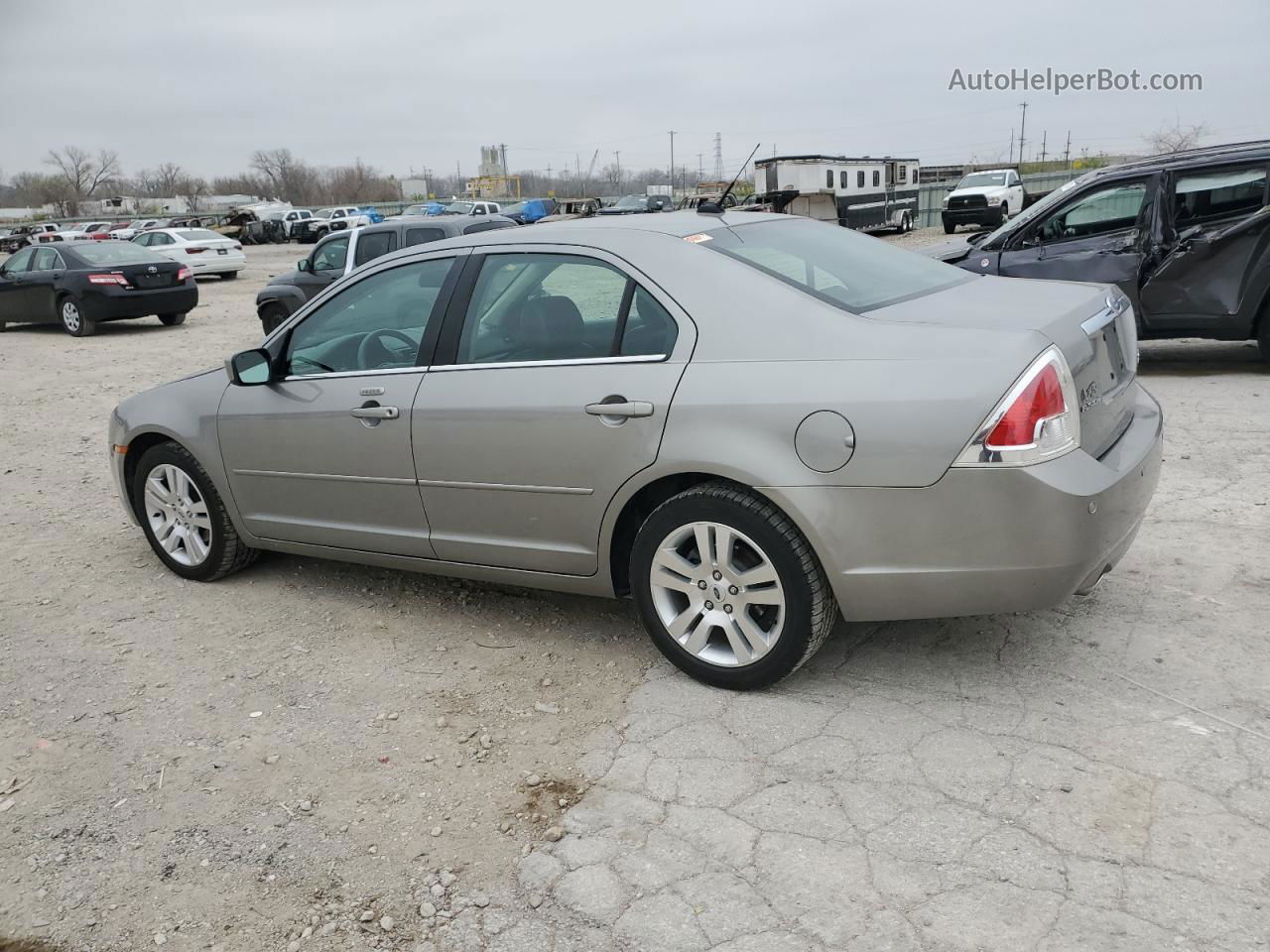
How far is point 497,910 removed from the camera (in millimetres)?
2686

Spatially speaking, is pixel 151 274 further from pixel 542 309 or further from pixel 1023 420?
pixel 1023 420

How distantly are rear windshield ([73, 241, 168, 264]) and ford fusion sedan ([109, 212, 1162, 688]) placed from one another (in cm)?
1359

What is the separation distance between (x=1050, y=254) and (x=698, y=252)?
6.08m

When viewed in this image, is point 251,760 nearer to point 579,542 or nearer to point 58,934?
point 58,934

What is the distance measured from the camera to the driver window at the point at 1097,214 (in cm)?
844

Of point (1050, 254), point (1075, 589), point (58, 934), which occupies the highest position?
point (1050, 254)

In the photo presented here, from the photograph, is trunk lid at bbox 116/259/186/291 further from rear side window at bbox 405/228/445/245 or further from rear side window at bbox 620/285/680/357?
rear side window at bbox 620/285/680/357

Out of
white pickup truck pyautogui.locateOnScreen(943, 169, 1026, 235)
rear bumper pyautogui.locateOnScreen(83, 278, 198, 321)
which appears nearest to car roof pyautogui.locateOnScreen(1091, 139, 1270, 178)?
rear bumper pyautogui.locateOnScreen(83, 278, 198, 321)

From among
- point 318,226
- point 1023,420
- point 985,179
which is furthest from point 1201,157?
point 318,226

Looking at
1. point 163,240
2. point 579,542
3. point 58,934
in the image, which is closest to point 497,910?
point 58,934

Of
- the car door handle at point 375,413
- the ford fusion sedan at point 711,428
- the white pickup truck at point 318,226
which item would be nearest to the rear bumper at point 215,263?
the white pickup truck at point 318,226

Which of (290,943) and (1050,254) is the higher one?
(1050,254)

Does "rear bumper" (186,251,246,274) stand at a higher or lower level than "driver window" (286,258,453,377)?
lower

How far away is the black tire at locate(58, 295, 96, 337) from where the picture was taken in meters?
16.2
